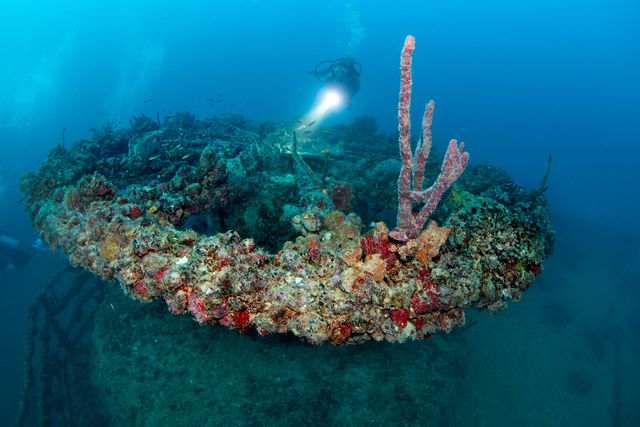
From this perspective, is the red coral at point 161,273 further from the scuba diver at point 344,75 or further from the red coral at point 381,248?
the scuba diver at point 344,75

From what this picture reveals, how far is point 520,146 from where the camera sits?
3022 inches

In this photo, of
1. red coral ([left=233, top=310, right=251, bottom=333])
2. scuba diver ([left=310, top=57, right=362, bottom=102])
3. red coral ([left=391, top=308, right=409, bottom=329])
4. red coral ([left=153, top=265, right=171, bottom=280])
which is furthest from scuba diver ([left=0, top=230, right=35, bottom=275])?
red coral ([left=391, top=308, right=409, bottom=329])

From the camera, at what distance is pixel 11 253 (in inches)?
790

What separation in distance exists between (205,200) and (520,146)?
87517 mm

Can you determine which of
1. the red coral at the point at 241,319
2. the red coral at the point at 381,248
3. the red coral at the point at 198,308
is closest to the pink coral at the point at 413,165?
the red coral at the point at 381,248

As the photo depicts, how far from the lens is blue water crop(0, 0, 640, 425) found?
13.9 metres

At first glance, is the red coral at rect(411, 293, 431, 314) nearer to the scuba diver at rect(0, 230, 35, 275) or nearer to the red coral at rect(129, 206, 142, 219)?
the red coral at rect(129, 206, 142, 219)

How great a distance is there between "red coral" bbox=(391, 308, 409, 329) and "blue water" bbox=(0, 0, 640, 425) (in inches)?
320

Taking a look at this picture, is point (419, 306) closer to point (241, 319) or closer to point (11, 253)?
point (241, 319)

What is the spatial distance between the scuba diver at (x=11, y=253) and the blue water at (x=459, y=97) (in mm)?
1096

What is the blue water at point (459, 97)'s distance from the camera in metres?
13.9

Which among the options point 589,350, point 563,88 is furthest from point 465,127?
point 589,350

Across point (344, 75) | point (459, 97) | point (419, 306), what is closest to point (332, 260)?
point (419, 306)

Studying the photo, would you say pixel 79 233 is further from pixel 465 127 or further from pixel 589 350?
pixel 465 127
